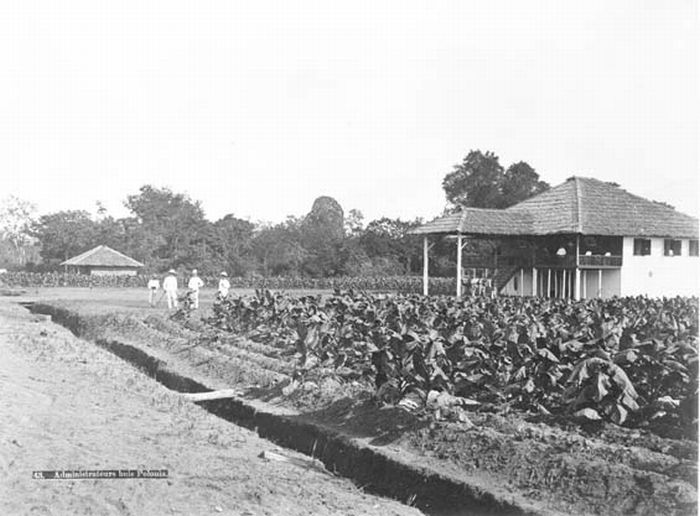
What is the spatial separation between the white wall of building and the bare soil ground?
25780 mm

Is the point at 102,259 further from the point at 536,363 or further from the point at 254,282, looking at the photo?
the point at 536,363

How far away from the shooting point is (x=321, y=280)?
55.5 meters

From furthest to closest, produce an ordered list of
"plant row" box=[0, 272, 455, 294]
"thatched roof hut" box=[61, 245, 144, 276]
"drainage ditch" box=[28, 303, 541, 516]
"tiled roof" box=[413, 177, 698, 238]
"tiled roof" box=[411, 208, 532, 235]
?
"thatched roof hut" box=[61, 245, 144, 276] → "plant row" box=[0, 272, 455, 294] → "tiled roof" box=[413, 177, 698, 238] → "tiled roof" box=[411, 208, 532, 235] → "drainage ditch" box=[28, 303, 541, 516]

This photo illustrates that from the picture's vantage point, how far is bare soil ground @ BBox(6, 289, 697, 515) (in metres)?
5.96

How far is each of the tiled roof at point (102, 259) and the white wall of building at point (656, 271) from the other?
36.4 metres

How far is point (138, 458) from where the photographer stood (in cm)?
729

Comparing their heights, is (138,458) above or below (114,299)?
below

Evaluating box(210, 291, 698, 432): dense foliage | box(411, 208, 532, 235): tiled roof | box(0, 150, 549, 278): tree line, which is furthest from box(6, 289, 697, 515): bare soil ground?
box(0, 150, 549, 278): tree line

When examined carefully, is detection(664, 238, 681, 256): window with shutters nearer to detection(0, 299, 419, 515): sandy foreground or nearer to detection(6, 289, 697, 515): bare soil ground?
detection(6, 289, 697, 515): bare soil ground

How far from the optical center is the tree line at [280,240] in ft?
196

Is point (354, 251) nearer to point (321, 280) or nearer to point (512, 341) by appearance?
point (321, 280)

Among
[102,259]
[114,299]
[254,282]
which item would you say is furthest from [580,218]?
[102,259]

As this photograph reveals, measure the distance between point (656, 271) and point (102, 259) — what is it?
39.4m

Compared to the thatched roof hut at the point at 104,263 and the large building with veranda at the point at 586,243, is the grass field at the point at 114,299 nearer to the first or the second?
the large building with veranda at the point at 586,243
